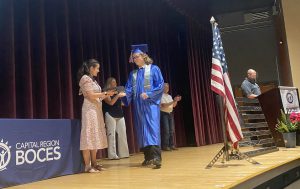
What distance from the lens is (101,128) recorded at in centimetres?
357

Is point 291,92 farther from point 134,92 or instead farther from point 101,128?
point 101,128

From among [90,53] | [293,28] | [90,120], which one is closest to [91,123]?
[90,120]

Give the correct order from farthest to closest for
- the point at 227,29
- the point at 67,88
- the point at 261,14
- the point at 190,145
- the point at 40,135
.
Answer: the point at 227,29 → the point at 261,14 → the point at 190,145 → the point at 67,88 → the point at 40,135

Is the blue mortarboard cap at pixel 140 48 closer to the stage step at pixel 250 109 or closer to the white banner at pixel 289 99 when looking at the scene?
the stage step at pixel 250 109

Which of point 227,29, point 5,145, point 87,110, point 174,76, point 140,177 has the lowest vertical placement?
point 140,177

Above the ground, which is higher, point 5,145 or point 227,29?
point 227,29

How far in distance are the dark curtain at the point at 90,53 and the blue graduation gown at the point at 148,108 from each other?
Result: 148 centimetres

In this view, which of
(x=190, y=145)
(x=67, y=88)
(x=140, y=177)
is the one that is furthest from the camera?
(x=190, y=145)

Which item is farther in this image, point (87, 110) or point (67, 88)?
point (67, 88)

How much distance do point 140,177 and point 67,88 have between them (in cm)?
243

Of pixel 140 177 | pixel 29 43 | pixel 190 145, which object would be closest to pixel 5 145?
pixel 140 177

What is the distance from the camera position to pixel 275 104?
15.6 ft

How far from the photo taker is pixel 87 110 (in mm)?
3486

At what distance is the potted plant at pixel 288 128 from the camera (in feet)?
15.0
